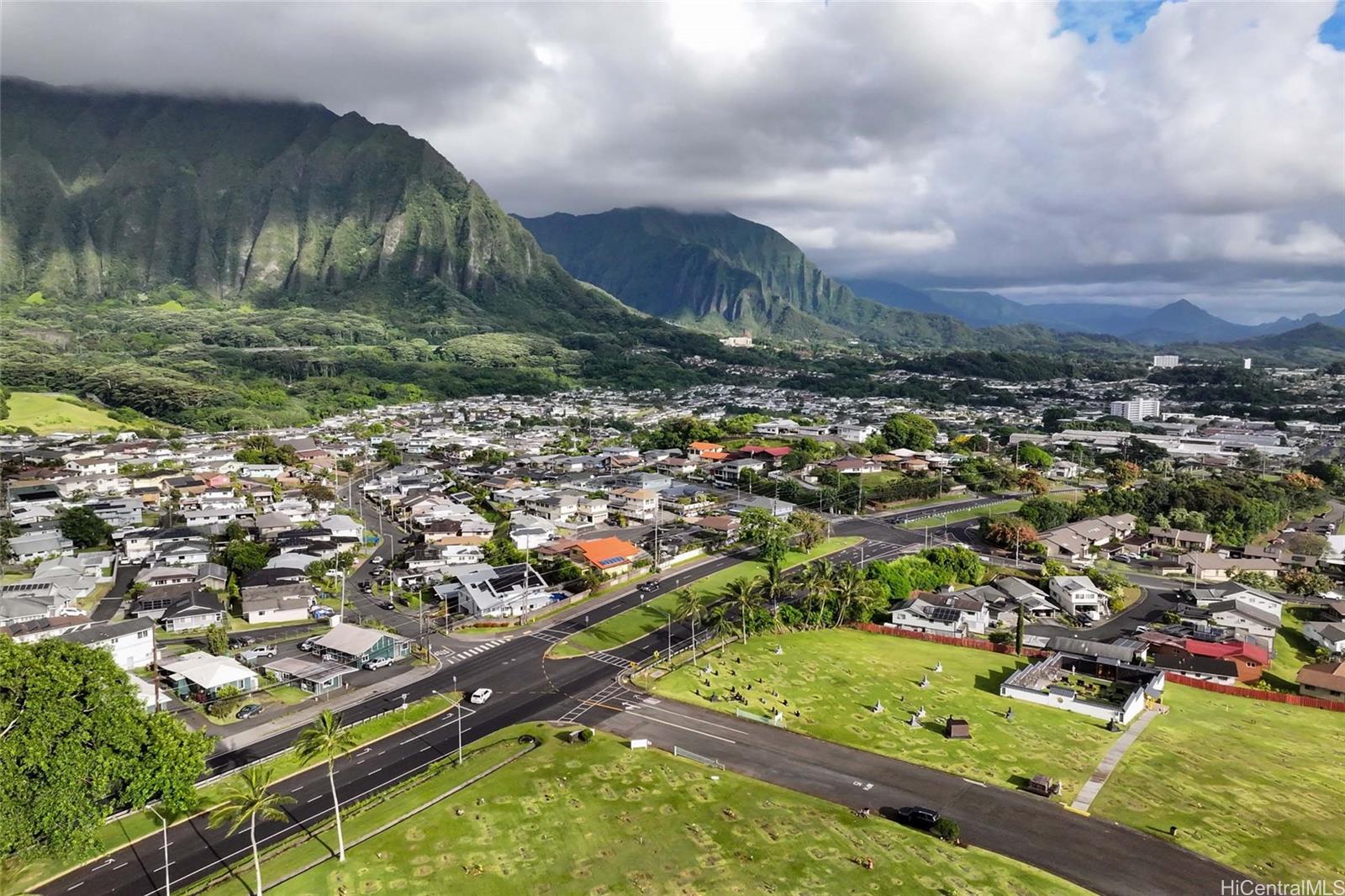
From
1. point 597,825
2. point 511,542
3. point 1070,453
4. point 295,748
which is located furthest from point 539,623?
point 1070,453

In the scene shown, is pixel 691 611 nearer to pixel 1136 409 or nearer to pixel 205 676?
pixel 205 676

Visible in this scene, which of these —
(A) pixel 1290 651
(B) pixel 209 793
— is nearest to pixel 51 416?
(B) pixel 209 793

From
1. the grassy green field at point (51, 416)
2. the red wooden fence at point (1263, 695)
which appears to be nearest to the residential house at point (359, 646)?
the red wooden fence at point (1263, 695)

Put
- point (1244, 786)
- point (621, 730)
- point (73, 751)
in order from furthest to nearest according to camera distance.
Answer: point (621, 730), point (1244, 786), point (73, 751)

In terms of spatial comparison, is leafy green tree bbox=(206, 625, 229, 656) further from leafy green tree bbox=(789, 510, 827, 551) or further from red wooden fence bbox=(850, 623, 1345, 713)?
leafy green tree bbox=(789, 510, 827, 551)

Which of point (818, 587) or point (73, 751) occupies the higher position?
point (73, 751)

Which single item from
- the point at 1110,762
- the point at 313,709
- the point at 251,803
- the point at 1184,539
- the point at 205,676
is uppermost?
the point at 251,803

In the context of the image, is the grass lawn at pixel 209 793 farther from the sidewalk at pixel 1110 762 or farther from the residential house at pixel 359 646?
the sidewalk at pixel 1110 762
